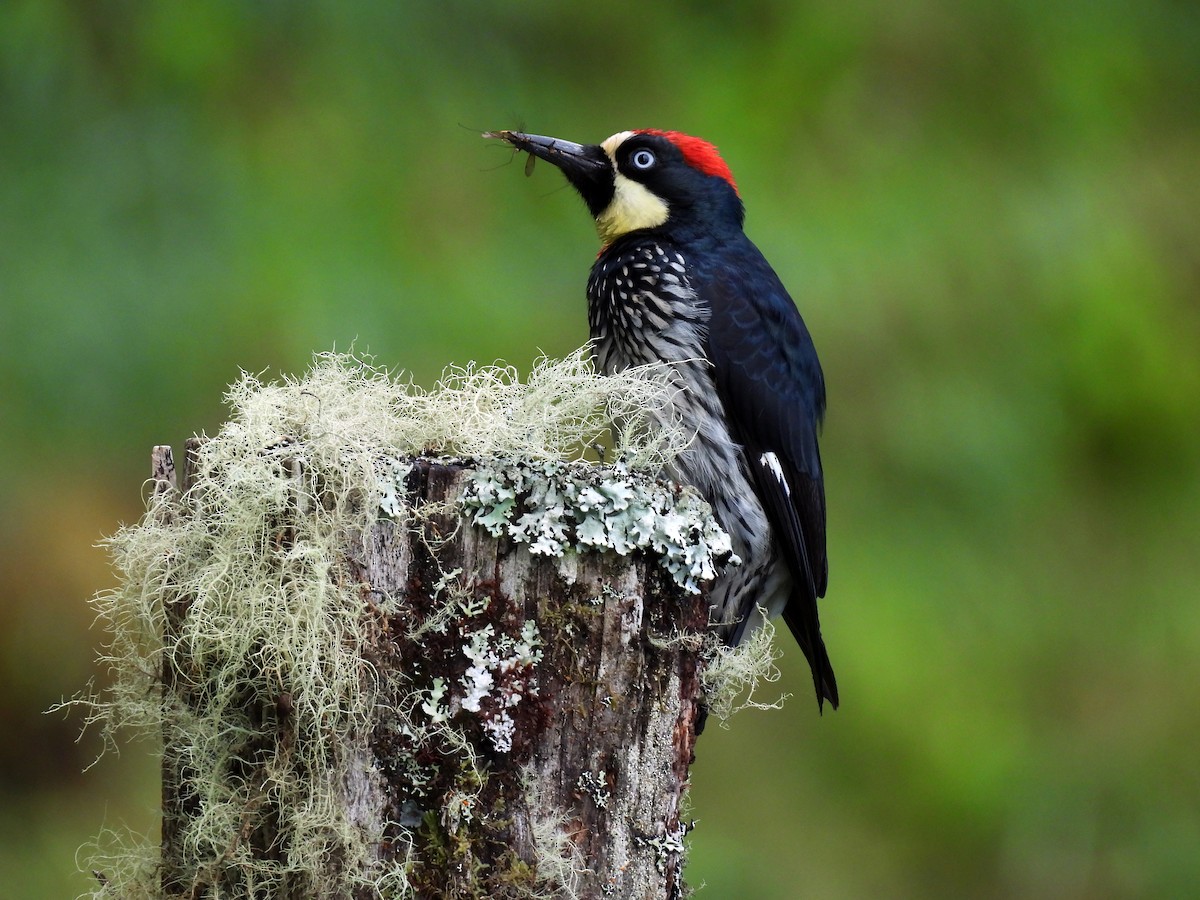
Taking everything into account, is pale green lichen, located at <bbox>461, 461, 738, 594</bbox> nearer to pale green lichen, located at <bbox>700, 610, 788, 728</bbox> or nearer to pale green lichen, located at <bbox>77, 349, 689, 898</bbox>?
pale green lichen, located at <bbox>77, 349, 689, 898</bbox>

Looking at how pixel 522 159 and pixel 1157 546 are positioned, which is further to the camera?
pixel 1157 546

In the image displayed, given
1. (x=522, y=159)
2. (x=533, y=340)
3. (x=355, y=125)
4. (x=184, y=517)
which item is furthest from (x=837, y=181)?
(x=184, y=517)

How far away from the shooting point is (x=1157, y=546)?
4574 mm

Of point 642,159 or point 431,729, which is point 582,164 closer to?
point 642,159

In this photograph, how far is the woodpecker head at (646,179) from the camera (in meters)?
2.86

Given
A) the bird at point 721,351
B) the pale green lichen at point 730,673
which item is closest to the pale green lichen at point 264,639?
the pale green lichen at point 730,673

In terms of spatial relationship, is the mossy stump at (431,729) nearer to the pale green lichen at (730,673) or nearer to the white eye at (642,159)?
the pale green lichen at (730,673)

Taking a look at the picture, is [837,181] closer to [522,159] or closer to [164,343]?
[522,159]

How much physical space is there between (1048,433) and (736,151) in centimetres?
152

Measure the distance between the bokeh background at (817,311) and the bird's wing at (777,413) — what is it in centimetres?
53

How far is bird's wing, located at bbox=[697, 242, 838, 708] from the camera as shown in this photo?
2.56m

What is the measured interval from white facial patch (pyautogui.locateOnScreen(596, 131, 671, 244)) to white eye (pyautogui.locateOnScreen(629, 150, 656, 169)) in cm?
4

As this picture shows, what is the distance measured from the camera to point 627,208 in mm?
2891

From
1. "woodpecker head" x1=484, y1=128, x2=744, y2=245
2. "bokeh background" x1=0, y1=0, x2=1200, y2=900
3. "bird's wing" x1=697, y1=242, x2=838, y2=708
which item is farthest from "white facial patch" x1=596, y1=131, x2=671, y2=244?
"bokeh background" x1=0, y1=0, x2=1200, y2=900
